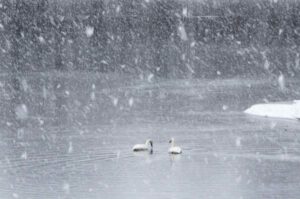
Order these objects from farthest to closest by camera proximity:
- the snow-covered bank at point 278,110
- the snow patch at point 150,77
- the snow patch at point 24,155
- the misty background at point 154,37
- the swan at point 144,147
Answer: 1. the misty background at point 154,37
2. the snow patch at point 150,77
3. the snow-covered bank at point 278,110
4. the swan at point 144,147
5. the snow patch at point 24,155

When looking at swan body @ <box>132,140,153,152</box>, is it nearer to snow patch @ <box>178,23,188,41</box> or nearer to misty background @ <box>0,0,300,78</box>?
misty background @ <box>0,0,300,78</box>

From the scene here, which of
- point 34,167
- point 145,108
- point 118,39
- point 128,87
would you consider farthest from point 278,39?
point 34,167

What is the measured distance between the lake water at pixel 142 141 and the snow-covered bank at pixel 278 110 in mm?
→ 971

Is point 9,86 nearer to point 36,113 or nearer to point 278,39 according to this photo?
point 36,113

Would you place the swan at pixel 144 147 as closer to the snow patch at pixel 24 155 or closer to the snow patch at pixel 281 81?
the snow patch at pixel 24 155

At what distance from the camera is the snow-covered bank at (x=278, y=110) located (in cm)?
4022

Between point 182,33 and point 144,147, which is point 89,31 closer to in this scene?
point 182,33

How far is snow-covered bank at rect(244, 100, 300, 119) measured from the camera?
40.2 meters

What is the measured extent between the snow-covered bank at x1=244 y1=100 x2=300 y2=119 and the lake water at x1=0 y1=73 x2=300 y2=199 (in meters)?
0.97

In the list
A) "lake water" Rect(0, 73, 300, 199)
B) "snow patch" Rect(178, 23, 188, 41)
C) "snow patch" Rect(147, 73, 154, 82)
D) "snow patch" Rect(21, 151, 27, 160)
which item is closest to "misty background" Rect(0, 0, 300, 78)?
"snow patch" Rect(178, 23, 188, 41)

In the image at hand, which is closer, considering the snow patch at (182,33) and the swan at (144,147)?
the swan at (144,147)

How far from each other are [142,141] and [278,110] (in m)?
10.2

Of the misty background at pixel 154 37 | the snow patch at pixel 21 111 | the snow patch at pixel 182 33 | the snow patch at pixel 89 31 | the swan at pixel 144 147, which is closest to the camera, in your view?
the swan at pixel 144 147

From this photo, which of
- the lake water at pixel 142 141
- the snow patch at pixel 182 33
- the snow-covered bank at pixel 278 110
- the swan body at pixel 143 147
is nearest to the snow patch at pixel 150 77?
the lake water at pixel 142 141
